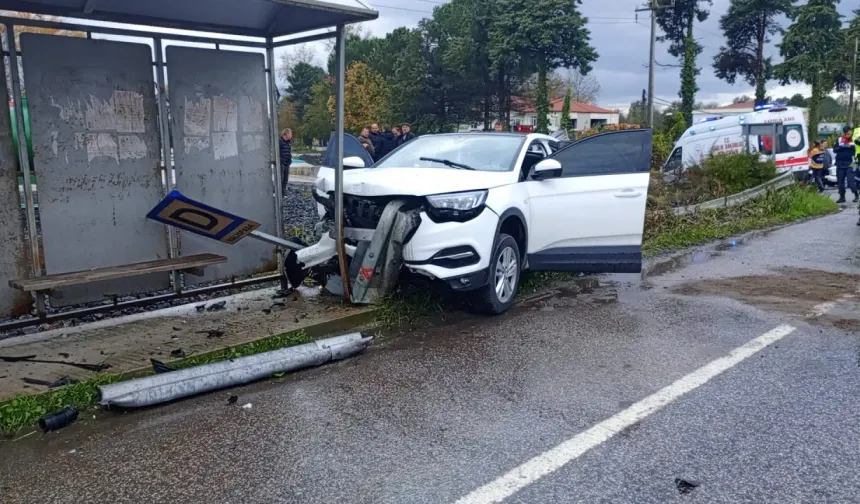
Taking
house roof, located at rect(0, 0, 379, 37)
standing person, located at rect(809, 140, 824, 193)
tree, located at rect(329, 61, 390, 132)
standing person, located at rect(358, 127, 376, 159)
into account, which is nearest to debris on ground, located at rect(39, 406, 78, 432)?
house roof, located at rect(0, 0, 379, 37)

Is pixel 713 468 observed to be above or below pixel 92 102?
below

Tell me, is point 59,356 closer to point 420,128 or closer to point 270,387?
point 270,387

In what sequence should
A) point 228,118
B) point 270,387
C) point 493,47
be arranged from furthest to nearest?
point 493,47 → point 228,118 → point 270,387

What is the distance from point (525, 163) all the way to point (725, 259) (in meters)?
4.58

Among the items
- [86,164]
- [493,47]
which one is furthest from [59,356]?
[493,47]

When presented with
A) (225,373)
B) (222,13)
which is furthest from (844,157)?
(225,373)

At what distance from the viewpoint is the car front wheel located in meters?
6.69

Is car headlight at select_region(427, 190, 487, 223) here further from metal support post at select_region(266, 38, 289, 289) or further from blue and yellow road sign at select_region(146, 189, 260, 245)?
metal support post at select_region(266, 38, 289, 289)

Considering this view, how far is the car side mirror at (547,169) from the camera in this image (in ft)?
23.1

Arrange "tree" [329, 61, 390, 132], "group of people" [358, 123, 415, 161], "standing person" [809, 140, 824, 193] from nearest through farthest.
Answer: "group of people" [358, 123, 415, 161]
"standing person" [809, 140, 824, 193]
"tree" [329, 61, 390, 132]

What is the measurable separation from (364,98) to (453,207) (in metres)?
49.3

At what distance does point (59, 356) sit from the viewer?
545 centimetres

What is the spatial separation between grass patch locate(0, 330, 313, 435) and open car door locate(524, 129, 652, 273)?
3.46m

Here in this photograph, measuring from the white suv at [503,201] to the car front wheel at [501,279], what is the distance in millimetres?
11
